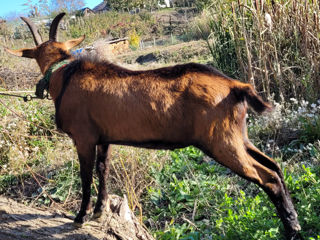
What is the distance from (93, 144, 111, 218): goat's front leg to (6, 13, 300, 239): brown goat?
0.57 ft

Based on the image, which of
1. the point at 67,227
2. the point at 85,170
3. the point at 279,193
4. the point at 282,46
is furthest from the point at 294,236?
the point at 282,46

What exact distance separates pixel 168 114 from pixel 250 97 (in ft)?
2.02

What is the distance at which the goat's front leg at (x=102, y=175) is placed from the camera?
302 centimetres

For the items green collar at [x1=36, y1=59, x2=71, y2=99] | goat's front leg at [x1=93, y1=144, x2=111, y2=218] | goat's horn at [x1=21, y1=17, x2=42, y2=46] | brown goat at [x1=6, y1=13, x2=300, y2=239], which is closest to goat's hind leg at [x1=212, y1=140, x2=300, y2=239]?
A: brown goat at [x1=6, y1=13, x2=300, y2=239]

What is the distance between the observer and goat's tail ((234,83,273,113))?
8.02ft

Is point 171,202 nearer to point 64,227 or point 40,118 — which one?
point 64,227

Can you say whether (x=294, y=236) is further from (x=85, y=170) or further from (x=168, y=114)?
(x=85, y=170)

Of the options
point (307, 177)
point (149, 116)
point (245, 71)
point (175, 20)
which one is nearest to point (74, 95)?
point (149, 116)

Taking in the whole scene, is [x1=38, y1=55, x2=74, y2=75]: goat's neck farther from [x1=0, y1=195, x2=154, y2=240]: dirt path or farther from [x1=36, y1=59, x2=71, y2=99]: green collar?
[x1=0, y1=195, x2=154, y2=240]: dirt path

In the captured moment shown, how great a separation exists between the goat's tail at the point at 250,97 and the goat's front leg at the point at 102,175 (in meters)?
1.31

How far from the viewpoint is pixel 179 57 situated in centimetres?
1142

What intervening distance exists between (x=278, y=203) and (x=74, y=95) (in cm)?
182

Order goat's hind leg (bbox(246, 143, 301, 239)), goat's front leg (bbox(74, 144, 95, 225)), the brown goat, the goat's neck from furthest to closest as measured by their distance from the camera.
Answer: the goat's neck → goat's front leg (bbox(74, 144, 95, 225)) → goat's hind leg (bbox(246, 143, 301, 239)) → the brown goat

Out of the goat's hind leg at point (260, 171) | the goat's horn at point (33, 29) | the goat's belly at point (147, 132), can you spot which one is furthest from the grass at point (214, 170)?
the goat's horn at point (33, 29)
